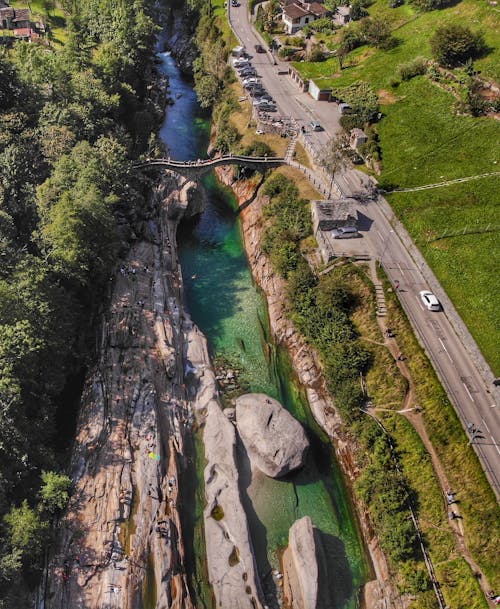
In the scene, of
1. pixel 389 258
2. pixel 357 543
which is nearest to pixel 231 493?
pixel 357 543

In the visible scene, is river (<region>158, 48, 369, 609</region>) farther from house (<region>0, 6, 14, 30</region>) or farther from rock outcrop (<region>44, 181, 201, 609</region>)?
house (<region>0, 6, 14, 30</region>)

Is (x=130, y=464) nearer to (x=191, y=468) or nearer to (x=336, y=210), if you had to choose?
(x=191, y=468)

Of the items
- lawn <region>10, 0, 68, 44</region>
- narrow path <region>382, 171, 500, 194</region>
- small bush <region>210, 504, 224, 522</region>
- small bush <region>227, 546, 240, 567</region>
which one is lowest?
small bush <region>227, 546, 240, 567</region>

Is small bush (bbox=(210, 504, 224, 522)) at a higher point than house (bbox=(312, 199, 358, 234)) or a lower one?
lower

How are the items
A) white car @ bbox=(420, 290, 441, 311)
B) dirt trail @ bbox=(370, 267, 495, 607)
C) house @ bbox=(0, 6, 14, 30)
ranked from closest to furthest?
dirt trail @ bbox=(370, 267, 495, 607) < white car @ bbox=(420, 290, 441, 311) < house @ bbox=(0, 6, 14, 30)

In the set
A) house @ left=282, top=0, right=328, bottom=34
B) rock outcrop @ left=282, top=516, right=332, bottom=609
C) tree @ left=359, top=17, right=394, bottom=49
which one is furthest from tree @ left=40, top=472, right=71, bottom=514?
house @ left=282, top=0, right=328, bottom=34

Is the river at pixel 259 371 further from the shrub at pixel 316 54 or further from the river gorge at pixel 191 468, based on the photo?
the shrub at pixel 316 54
